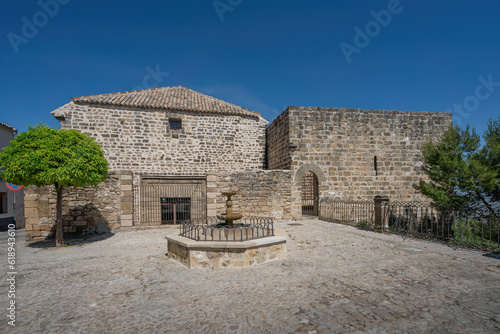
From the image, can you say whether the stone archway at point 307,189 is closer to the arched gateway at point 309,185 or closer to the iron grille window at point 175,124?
the arched gateway at point 309,185

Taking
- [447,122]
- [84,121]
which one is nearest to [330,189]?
[447,122]

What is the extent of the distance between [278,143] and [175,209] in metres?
6.45

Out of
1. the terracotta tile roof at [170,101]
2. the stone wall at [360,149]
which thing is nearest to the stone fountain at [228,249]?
the stone wall at [360,149]

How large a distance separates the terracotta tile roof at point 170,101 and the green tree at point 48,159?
6917 mm

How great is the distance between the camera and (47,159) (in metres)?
7.14

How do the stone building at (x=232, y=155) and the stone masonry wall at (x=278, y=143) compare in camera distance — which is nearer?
the stone building at (x=232, y=155)

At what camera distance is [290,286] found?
429 centimetres

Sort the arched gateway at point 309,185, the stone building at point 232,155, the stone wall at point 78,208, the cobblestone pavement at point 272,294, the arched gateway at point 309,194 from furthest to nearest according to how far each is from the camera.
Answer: the arched gateway at point 309,194
the arched gateway at point 309,185
the stone building at point 232,155
the stone wall at point 78,208
the cobblestone pavement at point 272,294

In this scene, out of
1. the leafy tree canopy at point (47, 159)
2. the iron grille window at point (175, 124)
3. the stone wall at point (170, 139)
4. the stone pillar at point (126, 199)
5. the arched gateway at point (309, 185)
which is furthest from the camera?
the iron grille window at point (175, 124)

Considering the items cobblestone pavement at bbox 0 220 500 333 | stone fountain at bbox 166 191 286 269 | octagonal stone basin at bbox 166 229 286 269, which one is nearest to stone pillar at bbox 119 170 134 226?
cobblestone pavement at bbox 0 220 500 333

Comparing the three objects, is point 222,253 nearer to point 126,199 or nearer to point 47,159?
point 47,159

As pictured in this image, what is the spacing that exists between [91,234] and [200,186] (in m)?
4.82

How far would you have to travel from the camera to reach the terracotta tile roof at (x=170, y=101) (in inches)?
558

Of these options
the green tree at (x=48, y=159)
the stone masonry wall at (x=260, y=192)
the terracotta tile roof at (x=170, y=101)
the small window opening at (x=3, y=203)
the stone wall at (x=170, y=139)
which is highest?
the terracotta tile roof at (x=170, y=101)
